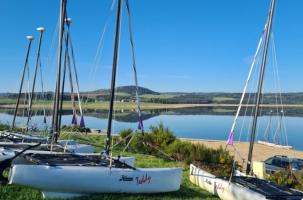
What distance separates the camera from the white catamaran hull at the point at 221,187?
33.6 feet

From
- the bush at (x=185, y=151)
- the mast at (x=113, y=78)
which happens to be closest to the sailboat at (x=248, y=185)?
the bush at (x=185, y=151)

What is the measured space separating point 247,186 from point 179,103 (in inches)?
6057

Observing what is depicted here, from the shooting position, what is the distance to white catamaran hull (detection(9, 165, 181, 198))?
9.39 metres

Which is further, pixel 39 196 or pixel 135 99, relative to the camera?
pixel 135 99

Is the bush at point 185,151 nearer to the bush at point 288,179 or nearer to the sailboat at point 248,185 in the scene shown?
the bush at point 288,179

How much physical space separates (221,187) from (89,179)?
3.53 meters

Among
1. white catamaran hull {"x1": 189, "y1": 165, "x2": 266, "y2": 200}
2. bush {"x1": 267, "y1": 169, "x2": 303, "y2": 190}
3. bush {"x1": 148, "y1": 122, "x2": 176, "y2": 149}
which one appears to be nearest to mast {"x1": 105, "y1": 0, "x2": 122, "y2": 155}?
white catamaran hull {"x1": 189, "y1": 165, "x2": 266, "y2": 200}

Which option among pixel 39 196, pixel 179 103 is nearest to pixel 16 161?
pixel 39 196

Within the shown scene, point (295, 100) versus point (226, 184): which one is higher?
point (295, 100)

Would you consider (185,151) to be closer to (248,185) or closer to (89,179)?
(248,185)

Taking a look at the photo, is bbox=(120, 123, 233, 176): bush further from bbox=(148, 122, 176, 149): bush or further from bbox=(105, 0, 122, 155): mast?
bbox=(105, 0, 122, 155): mast

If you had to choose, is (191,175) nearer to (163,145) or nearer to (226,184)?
(226,184)

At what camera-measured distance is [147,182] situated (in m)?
10.6

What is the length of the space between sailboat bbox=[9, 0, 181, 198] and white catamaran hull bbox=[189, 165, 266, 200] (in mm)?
1212
